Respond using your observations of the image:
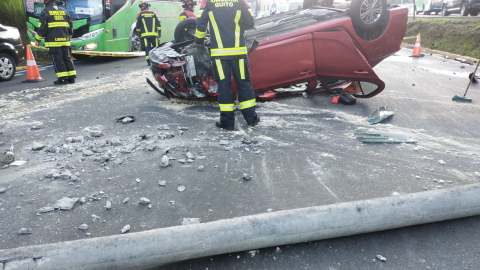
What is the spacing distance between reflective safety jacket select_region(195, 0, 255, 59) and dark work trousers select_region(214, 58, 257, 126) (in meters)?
0.10

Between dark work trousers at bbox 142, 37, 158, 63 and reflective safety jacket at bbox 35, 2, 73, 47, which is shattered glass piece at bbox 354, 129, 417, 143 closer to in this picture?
reflective safety jacket at bbox 35, 2, 73, 47

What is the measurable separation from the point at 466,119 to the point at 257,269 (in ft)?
13.6

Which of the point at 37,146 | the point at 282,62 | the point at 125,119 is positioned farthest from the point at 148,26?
the point at 37,146

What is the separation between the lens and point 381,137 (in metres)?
3.97

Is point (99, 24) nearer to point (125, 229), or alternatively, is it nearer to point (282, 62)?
point (282, 62)

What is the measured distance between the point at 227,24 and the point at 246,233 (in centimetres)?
290

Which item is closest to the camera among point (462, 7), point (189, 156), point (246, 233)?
point (246, 233)

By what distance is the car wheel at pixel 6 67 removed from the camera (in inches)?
310

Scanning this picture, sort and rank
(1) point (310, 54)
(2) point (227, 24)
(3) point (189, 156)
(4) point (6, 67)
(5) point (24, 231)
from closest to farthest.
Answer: (5) point (24, 231) → (3) point (189, 156) → (2) point (227, 24) → (1) point (310, 54) → (4) point (6, 67)

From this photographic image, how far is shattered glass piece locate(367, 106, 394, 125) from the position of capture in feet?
15.1

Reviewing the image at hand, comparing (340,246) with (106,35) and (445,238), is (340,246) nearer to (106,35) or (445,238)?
(445,238)

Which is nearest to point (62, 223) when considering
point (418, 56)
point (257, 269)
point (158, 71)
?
point (257, 269)

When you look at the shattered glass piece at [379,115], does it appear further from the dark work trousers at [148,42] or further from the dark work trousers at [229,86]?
the dark work trousers at [148,42]

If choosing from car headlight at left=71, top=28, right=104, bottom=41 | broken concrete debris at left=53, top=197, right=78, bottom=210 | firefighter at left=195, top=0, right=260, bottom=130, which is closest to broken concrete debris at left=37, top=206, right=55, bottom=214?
broken concrete debris at left=53, top=197, right=78, bottom=210
